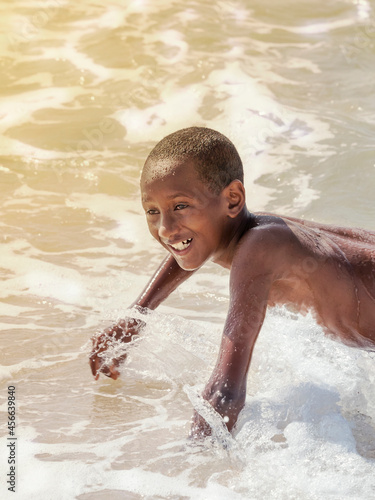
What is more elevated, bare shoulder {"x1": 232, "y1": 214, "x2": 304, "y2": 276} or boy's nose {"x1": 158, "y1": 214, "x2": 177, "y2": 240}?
boy's nose {"x1": 158, "y1": 214, "x2": 177, "y2": 240}

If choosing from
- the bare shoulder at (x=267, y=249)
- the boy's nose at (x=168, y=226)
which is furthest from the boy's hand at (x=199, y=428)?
the boy's nose at (x=168, y=226)

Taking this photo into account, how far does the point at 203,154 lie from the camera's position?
2.67 m

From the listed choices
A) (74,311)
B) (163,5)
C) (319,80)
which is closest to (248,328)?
(74,311)

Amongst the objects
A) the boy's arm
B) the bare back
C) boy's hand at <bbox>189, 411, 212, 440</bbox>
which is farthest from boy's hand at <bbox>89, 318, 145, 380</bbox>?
boy's hand at <bbox>189, 411, 212, 440</bbox>

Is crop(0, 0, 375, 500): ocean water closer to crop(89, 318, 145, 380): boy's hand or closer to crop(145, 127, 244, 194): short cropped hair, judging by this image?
crop(89, 318, 145, 380): boy's hand

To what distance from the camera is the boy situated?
2533 mm

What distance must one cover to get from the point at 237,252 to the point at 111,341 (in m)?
0.74

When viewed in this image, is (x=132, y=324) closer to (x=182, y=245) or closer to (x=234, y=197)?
(x=182, y=245)

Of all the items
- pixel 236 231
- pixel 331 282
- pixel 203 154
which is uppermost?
pixel 203 154

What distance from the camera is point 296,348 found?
11.3 feet

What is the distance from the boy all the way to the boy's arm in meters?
0.01

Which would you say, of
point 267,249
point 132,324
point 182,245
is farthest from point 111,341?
point 267,249

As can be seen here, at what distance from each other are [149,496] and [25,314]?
1.77m

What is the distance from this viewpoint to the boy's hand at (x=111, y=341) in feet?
10.2
